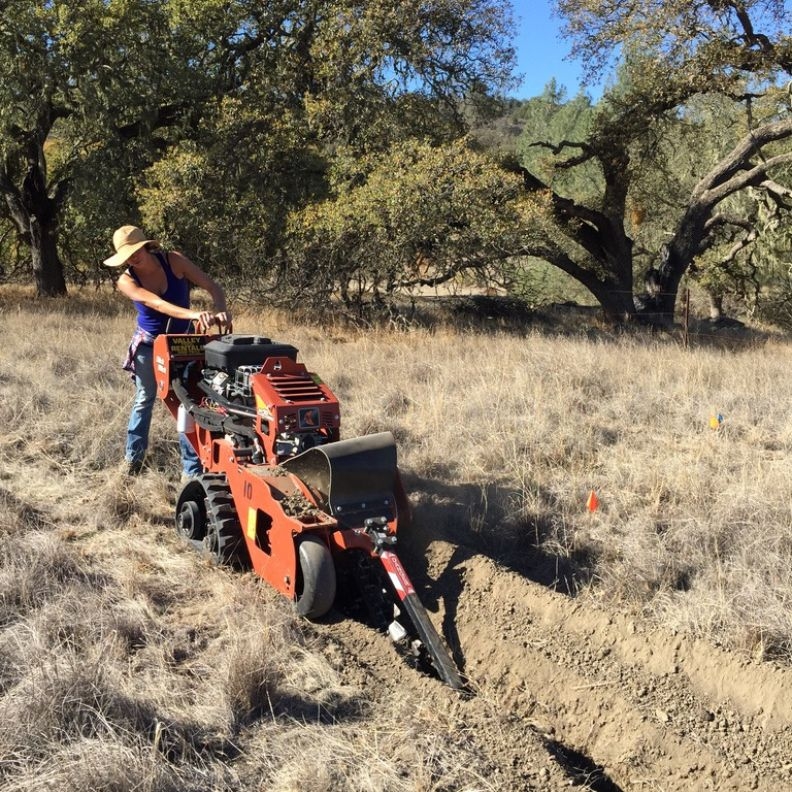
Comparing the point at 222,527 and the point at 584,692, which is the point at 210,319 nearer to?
the point at 222,527

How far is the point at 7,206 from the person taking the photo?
62.7 ft

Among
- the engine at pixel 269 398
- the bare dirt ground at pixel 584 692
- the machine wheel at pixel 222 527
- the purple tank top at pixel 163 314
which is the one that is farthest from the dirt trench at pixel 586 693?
the purple tank top at pixel 163 314

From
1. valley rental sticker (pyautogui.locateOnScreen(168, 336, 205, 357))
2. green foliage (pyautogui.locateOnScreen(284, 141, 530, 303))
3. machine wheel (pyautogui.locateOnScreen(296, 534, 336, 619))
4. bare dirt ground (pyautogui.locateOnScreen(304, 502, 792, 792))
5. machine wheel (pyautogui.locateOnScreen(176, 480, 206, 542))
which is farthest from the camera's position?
green foliage (pyautogui.locateOnScreen(284, 141, 530, 303))

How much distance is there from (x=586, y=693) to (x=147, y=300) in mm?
3424

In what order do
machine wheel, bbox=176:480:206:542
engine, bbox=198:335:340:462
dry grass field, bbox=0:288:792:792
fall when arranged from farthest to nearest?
machine wheel, bbox=176:480:206:542 < engine, bbox=198:335:340:462 < dry grass field, bbox=0:288:792:792

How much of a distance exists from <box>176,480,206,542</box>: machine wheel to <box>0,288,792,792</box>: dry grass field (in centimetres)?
14

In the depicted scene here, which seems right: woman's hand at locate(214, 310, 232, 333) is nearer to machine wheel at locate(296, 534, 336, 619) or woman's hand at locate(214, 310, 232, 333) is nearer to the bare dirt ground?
machine wheel at locate(296, 534, 336, 619)

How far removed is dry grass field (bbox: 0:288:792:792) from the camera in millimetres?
2900

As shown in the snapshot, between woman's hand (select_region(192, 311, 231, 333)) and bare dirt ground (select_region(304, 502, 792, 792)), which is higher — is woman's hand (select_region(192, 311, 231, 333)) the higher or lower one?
the higher one

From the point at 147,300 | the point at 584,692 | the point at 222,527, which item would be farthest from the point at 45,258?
the point at 584,692

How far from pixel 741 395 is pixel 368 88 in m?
9.18

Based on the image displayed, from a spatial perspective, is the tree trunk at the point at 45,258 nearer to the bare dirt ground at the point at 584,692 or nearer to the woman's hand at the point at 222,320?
the woman's hand at the point at 222,320

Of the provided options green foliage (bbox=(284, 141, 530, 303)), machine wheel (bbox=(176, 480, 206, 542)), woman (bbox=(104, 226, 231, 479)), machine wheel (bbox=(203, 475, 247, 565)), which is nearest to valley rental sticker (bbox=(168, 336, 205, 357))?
woman (bbox=(104, 226, 231, 479))

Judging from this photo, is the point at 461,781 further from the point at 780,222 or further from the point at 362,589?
the point at 780,222
